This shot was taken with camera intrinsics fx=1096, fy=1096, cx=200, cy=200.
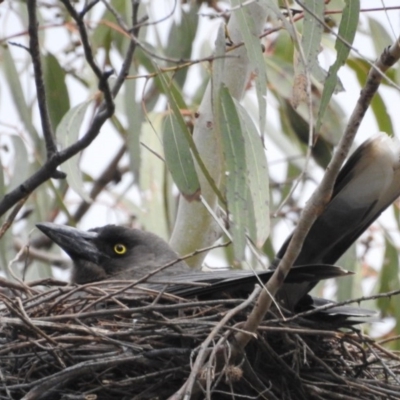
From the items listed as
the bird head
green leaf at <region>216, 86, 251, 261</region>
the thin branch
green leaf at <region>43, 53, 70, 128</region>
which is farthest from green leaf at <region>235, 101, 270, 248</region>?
green leaf at <region>43, 53, 70, 128</region>

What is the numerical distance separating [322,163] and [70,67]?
141cm

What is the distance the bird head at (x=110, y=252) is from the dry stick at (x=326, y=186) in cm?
150

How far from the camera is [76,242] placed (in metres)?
4.51

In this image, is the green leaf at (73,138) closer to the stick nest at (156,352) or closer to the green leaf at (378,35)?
the stick nest at (156,352)

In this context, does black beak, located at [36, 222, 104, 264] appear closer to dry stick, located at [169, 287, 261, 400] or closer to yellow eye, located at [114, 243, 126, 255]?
yellow eye, located at [114, 243, 126, 255]

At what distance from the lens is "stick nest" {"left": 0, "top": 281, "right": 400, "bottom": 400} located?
3.22 metres

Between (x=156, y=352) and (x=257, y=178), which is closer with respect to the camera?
(x=156, y=352)

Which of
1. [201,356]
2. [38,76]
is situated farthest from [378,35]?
[201,356]

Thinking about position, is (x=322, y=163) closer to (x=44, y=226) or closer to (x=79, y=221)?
(x=44, y=226)

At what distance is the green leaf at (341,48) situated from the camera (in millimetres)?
3156

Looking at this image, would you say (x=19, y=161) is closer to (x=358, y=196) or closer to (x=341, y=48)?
(x=358, y=196)

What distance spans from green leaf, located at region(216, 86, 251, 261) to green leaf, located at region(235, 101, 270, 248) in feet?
0.25

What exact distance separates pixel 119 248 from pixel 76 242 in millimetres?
201

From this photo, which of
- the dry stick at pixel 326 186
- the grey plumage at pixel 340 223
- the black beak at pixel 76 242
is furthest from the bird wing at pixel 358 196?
the black beak at pixel 76 242
